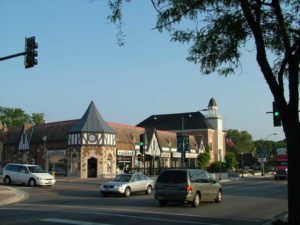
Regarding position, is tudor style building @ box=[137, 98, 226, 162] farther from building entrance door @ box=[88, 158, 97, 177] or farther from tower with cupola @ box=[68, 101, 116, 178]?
building entrance door @ box=[88, 158, 97, 177]

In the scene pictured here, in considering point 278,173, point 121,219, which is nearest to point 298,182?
point 121,219

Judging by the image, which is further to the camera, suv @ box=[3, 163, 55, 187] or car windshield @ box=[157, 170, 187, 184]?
suv @ box=[3, 163, 55, 187]

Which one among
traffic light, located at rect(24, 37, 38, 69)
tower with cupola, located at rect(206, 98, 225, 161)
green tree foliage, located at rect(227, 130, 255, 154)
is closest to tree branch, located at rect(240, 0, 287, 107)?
traffic light, located at rect(24, 37, 38, 69)

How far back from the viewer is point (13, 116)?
4678 inches

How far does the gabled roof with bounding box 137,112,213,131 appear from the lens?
10388cm

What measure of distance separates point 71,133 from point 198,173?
45.9 m

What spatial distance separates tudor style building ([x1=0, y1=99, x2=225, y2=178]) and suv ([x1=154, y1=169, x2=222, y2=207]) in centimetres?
3218

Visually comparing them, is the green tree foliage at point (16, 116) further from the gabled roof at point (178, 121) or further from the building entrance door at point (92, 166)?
the building entrance door at point (92, 166)

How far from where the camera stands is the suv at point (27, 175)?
40.7m

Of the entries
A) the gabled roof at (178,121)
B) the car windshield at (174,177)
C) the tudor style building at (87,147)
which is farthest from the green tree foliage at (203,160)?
the car windshield at (174,177)

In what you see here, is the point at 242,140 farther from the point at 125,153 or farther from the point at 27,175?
the point at 27,175

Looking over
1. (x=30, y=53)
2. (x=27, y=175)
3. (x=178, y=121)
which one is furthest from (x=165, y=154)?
(x=30, y=53)

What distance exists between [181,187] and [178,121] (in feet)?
277

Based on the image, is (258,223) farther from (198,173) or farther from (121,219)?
(198,173)
